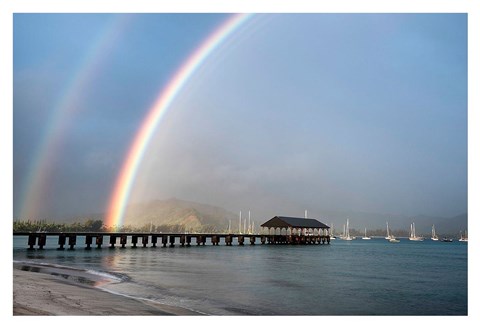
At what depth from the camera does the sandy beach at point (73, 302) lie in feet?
51.7

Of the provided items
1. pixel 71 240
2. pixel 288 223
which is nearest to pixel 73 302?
pixel 71 240

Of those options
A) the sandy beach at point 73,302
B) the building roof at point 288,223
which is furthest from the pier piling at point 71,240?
the sandy beach at point 73,302

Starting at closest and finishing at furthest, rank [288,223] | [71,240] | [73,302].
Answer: [73,302], [71,240], [288,223]

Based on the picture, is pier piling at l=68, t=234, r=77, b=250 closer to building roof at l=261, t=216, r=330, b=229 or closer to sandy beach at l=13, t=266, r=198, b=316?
building roof at l=261, t=216, r=330, b=229

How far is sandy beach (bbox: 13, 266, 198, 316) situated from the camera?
1575 centimetres

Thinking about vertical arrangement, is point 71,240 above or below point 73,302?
below

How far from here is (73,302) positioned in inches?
686

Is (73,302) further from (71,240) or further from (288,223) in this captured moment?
(288,223)

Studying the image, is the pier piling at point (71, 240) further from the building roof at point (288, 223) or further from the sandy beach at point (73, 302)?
the sandy beach at point (73, 302)

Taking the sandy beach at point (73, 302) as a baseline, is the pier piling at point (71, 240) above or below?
below

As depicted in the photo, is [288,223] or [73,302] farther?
[288,223]

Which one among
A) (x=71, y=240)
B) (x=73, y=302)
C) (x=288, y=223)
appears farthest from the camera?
(x=288, y=223)

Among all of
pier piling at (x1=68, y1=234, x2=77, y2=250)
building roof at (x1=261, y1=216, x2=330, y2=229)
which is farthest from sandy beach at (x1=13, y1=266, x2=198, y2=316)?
building roof at (x1=261, y1=216, x2=330, y2=229)
